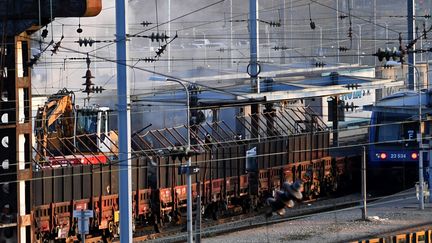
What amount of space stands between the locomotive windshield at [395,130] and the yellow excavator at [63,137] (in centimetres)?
787

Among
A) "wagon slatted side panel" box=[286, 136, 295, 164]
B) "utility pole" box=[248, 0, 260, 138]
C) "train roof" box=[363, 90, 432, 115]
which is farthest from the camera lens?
"utility pole" box=[248, 0, 260, 138]

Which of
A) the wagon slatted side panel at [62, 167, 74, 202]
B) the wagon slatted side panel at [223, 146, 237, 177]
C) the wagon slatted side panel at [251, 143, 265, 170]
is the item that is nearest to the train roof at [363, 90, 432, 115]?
the wagon slatted side panel at [251, 143, 265, 170]

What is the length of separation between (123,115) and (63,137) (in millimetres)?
11574

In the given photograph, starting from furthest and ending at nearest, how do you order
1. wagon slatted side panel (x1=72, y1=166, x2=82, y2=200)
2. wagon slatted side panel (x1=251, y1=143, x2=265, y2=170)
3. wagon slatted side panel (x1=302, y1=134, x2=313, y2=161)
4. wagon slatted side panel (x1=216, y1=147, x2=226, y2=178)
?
wagon slatted side panel (x1=302, y1=134, x2=313, y2=161), wagon slatted side panel (x1=251, y1=143, x2=265, y2=170), wagon slatted side panel (x1=216, y1=147, x2=226, y2=178), wagon slatted side panel (x1=72, y1=166, x2=82, y2=200)

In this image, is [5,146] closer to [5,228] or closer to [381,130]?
[5,228]

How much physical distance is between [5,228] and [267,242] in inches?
206

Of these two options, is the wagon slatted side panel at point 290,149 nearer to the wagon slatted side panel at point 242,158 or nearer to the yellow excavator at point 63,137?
the wagon slatted side panel at point 242,158

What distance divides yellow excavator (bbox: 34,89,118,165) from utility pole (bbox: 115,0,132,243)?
24.5ft

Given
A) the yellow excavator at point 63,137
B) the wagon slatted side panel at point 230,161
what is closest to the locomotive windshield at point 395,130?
the wagon slatted side panel at point 230,161

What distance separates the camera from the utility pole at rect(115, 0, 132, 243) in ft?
45.1

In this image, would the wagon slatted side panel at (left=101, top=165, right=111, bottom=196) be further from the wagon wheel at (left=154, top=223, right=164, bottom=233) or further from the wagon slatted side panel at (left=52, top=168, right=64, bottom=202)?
the wagon wheel at (left=154, top=223, right=164, bottom=233)

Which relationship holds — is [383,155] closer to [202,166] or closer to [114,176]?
[202,166]

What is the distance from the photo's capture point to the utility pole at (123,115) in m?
13.8

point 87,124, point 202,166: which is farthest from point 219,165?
point 87,124
